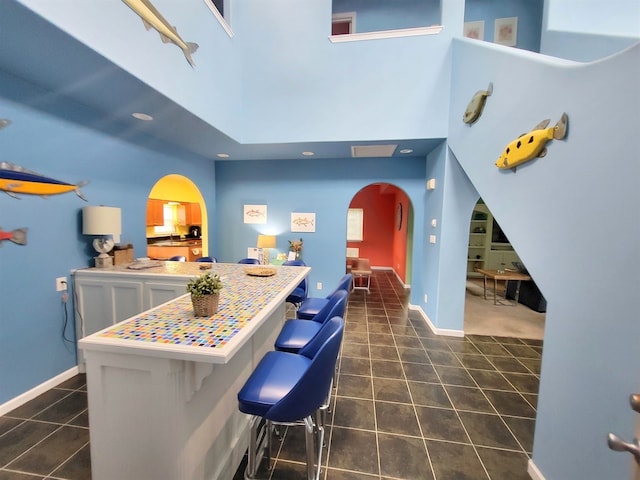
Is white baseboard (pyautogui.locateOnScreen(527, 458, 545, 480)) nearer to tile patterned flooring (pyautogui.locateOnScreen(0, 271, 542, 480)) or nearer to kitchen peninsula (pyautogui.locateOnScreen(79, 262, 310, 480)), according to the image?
tile patterned flooring (pyautogui.locateOnScreen(0, 271, 542, 480))

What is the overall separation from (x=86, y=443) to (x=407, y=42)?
189 inches

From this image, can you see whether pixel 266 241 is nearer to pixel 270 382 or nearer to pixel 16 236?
pixel 16 236

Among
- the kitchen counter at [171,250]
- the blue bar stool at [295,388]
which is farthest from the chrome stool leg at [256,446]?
the kitchen counter at [171,250]

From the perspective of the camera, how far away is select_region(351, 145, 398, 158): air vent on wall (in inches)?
143

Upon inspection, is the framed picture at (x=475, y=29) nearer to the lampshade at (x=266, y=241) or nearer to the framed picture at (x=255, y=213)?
the framed picture at (x=255, y=213)

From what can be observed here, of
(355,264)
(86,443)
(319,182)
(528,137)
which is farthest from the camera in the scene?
(355,264)

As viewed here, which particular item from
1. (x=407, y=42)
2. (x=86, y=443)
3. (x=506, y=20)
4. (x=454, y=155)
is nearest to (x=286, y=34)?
(x=407, y=42)

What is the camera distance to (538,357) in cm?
278

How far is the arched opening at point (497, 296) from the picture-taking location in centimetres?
352

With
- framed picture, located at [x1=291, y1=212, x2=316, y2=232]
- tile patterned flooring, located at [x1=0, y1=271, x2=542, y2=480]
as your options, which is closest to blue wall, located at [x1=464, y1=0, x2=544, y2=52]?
framed picture, located at [x1=291, y1=212, x2=316, y2=232]

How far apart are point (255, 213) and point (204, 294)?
3572 mm

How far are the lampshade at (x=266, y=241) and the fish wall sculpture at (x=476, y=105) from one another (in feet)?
10.5

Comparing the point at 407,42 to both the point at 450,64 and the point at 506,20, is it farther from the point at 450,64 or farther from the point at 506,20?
the point at 506,20

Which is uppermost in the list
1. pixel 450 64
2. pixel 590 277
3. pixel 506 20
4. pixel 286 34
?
pixel 506 20
